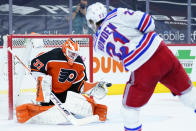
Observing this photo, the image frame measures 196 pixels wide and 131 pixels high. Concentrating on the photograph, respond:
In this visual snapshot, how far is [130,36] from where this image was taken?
8.64ft

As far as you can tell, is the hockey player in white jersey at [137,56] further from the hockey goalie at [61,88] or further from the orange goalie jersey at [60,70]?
the orange goalie jersey at [60,70]

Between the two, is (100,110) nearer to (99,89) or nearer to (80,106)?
(80,106)

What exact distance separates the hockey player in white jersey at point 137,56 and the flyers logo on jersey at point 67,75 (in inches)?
47.7

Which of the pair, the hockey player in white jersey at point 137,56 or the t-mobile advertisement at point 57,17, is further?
the t-mobile advertisement at point 57,17

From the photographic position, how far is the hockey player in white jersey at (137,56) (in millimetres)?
2578

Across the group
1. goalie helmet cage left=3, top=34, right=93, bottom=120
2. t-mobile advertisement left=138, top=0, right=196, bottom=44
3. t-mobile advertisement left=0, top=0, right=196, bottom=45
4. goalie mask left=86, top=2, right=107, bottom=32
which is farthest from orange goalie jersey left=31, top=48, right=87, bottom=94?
t-mobile advertisement left=138, top=0, right=196, bottom=44

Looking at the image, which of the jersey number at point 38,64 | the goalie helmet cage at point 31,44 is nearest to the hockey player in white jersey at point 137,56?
the jersey number at point 38,64

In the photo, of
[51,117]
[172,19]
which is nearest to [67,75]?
[51,117]

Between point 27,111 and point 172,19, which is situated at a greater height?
point 172,19

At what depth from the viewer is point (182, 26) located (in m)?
8.21

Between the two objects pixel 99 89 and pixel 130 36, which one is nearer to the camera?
pixel 130 36

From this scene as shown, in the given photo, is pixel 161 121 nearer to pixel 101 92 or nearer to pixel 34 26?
pixel 101 92

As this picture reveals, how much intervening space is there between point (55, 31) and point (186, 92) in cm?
484

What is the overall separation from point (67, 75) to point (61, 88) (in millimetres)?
153
